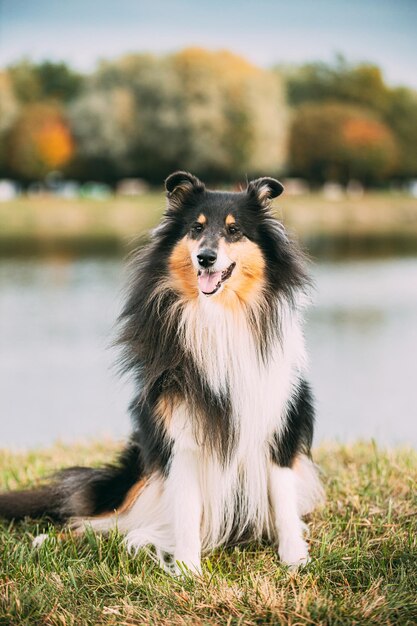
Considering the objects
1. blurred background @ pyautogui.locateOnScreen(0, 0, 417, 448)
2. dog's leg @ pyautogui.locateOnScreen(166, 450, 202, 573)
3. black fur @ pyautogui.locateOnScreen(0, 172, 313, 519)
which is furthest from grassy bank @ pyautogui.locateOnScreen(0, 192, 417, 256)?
dog's leg @ pyautogui.locateOnScreen(166, 450, 202, 573)

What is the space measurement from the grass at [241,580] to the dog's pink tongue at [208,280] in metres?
1.22

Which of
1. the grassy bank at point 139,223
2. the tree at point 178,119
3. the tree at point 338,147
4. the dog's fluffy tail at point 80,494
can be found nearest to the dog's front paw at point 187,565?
the dog's fluffy tail at point 80,494

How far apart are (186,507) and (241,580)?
0.40 m

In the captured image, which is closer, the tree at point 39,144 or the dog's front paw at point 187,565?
the dog's front paw at point 187,565

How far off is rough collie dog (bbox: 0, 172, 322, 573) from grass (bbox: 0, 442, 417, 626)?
0.17 metres

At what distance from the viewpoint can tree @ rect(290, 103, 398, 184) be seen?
44.1m

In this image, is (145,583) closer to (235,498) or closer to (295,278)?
(235,498)

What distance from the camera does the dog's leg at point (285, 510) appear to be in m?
3.66

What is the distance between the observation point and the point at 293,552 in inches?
142

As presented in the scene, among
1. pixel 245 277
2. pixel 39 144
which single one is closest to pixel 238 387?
pixel 245 277

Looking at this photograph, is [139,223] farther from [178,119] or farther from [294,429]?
[294,429]

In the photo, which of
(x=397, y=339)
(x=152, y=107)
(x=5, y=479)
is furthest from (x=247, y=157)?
(x=5, y=479)

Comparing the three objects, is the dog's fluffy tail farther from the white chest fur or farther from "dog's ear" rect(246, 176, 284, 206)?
"dog's ear" rect(246, 176, 284, 206)

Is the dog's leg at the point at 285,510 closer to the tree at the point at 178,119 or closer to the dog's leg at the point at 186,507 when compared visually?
the dog's leg at the point at 186,507
